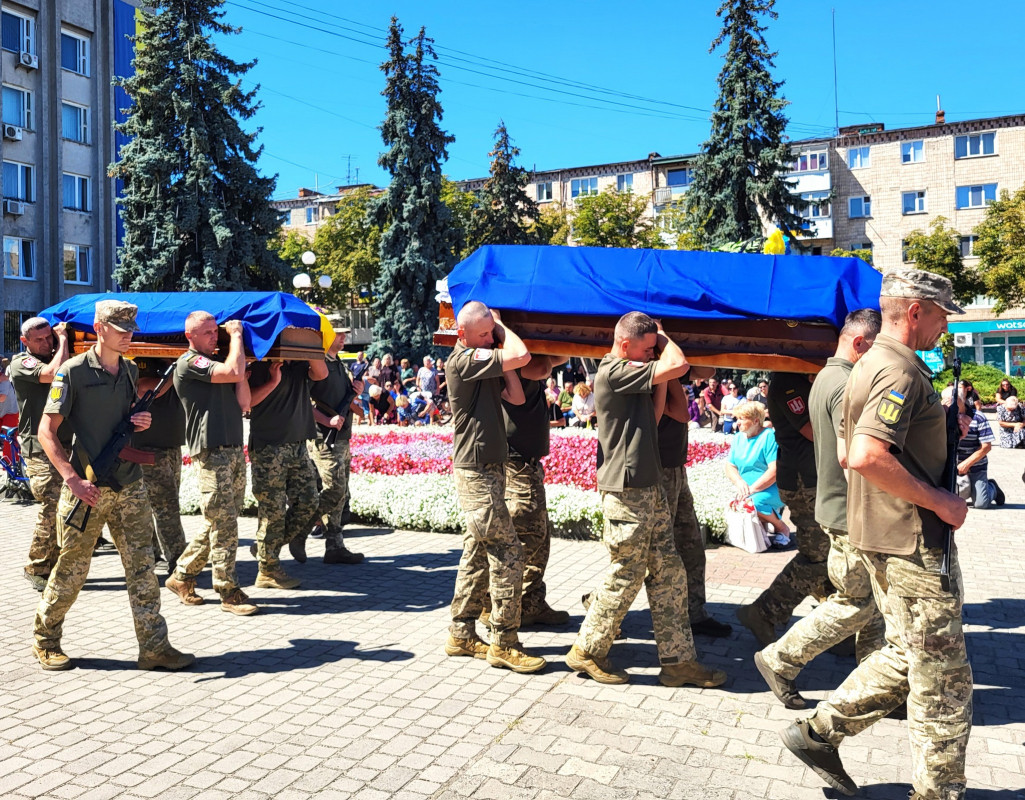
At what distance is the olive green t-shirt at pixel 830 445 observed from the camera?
4.58 metres

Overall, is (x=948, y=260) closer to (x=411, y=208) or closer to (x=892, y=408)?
(x=411, y=208)

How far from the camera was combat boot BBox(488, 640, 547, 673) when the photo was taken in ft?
17.6

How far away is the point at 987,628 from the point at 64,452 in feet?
19.9

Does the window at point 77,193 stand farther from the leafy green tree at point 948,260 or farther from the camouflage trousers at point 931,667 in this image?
the camouflage trousers at point 931,667

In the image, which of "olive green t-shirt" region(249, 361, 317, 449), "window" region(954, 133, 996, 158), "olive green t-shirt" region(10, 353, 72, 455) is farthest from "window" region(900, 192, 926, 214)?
"olive green t-shirt" region(10, 353, 72, 455)

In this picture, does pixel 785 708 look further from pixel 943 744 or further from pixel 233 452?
pixel 233 452

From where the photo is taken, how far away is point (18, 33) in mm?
33219

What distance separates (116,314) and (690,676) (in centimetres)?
394

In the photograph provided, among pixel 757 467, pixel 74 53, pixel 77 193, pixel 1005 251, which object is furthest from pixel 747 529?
pixel 74 53

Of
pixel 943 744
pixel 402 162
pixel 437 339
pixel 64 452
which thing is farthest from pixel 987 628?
pixel 402 162

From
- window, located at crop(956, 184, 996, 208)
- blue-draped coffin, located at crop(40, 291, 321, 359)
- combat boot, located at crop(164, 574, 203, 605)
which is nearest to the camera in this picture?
combat boot, located at crop(164, 574, 203, 605)

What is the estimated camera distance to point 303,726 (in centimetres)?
462

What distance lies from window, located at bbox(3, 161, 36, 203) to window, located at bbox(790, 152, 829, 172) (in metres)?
37.4

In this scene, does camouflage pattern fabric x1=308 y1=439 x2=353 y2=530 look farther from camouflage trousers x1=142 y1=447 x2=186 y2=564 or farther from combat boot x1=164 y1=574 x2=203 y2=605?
combat boot x1=164 y1=574 x2=203 y2=605
